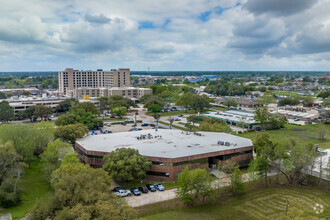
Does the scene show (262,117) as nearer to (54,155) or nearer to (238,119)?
(238,119)

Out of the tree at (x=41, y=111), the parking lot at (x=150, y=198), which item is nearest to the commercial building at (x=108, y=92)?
the tree at (x=41, y=111)

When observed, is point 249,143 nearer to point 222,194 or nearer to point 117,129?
point 222,194

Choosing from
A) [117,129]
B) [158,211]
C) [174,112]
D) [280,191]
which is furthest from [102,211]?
[174,112]

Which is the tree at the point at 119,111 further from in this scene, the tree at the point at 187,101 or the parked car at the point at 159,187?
the parked car at the point at 159,187

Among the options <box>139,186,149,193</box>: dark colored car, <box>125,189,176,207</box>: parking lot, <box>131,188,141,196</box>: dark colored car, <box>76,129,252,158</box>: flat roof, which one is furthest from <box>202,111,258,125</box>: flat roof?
<box>131,188,141,196</box>: dark colored car

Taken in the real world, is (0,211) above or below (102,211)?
below

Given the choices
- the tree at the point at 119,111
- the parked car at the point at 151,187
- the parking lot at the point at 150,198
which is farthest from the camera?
the tree at the point at 119,111
